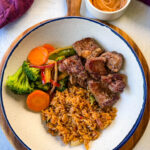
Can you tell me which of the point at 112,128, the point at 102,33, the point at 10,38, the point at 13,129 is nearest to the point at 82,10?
the point at 102,33

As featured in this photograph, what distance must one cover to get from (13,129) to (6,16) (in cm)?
156

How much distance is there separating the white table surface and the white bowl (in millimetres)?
416

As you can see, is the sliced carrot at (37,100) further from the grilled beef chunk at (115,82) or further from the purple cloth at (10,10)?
the purple cloth at (10,10)

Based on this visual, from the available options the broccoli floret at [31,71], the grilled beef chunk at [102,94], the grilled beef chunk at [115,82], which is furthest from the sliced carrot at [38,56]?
the grilled beef chunk at [115,82]

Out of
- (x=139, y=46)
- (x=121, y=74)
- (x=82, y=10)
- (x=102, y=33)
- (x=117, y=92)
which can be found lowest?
(x=117, y=92)

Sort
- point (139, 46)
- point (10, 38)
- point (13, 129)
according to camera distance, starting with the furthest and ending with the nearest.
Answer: point (10, 38), point (139, 46), point (13, 129)

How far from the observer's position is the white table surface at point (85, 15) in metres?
2.73

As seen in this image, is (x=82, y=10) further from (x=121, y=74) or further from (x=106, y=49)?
(x=121, y=74)

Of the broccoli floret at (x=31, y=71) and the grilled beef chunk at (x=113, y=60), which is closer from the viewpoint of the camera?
the grilled beef chunk at (x=113, y=60)

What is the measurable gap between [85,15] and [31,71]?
1.11 m

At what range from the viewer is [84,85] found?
2.56 m

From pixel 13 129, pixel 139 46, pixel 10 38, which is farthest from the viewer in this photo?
pixel 10 38

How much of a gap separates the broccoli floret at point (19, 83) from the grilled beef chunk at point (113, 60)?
100 cm

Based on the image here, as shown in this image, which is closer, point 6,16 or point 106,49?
point 106,49
